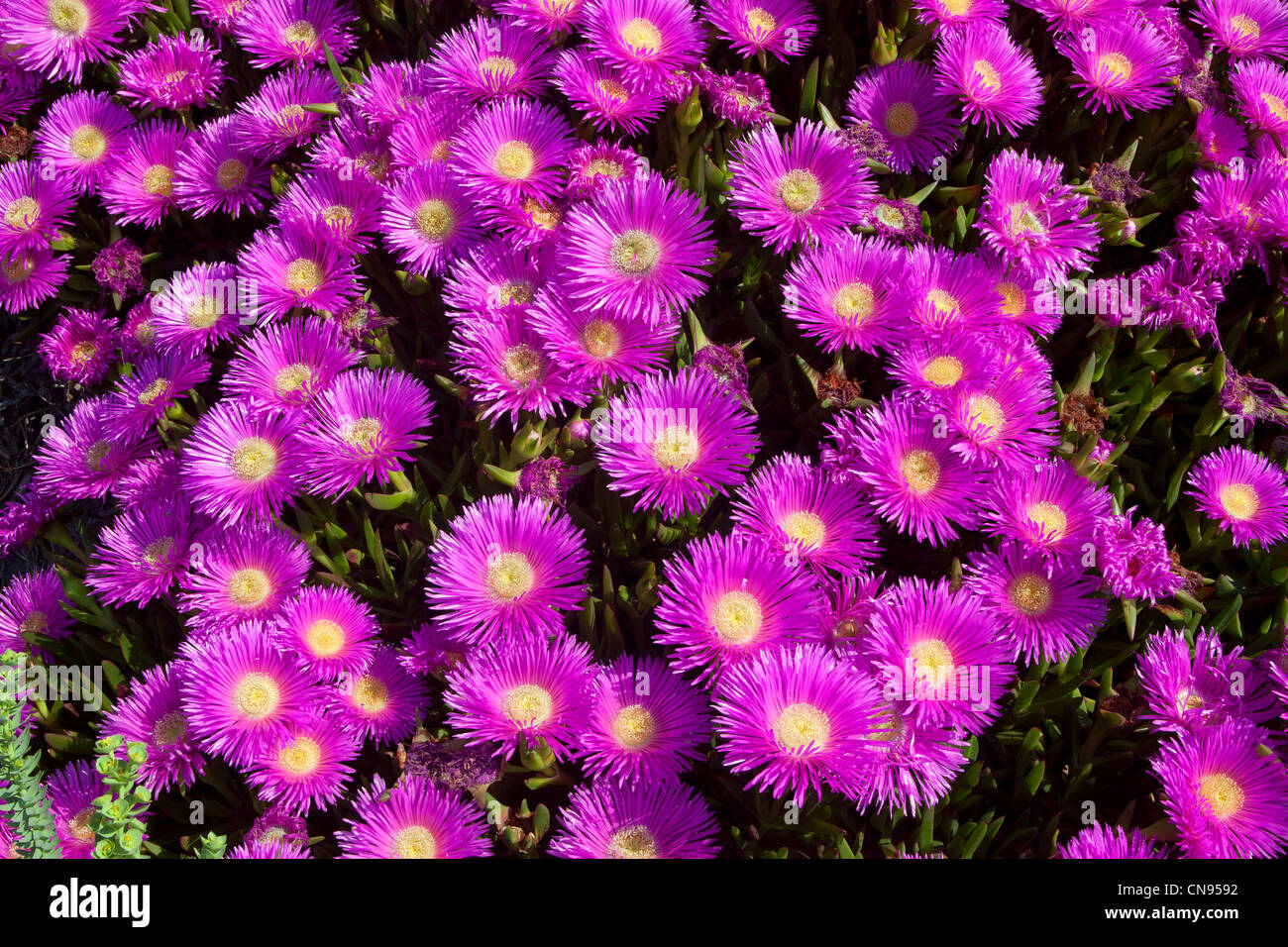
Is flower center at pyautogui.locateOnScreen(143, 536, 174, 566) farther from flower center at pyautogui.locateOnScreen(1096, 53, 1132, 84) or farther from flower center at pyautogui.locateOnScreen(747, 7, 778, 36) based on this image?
→ flower center at pyautogui.locateOnScreen(1096, 53, 1132, 84)

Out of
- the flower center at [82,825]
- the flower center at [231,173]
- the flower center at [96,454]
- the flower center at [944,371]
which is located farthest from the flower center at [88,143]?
the flower center at [944,371]

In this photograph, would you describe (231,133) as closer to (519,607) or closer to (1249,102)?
Answer: (519,607)

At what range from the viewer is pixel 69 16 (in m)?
2.30

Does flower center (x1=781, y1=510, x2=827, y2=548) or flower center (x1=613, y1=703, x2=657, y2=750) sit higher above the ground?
flower center (x1=781, y1=510, x2=827, y2=548)

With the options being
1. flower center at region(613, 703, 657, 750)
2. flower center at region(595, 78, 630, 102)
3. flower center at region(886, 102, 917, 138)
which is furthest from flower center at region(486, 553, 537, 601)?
flower center at region(886, 102, 917, 138)

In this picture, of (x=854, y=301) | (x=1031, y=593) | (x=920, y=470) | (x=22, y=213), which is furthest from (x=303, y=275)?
(x=1031, y=593)

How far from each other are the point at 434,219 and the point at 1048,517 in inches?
48.3

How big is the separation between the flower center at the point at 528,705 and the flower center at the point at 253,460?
607mm

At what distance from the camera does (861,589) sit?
5.00 ft

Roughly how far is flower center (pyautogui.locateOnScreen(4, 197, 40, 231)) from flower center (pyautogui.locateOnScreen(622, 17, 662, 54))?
55.4 inches

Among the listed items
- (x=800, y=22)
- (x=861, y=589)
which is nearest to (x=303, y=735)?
(x=861, y=589)

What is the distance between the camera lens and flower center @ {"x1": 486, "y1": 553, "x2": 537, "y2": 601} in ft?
5.03

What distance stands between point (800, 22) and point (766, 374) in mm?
755

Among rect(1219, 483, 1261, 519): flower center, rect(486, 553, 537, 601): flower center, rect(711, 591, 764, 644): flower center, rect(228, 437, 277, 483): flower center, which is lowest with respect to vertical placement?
Answer: rect(711, 591, 764, 644): flower center
